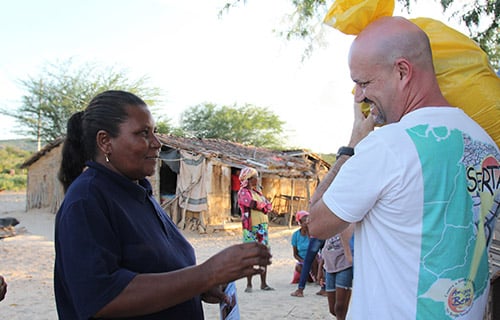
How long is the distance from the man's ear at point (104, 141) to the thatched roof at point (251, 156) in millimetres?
13101

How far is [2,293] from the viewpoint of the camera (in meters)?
2.00

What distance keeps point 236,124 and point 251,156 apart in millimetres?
14087

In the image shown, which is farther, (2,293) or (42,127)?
(42,127)

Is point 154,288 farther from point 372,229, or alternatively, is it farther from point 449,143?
point 449,143

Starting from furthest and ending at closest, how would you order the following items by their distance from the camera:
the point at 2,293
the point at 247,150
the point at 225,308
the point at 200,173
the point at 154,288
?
the point at 247,150
the point at 200,173
the point at 2,293
the point at 225,308
the point at 154,288

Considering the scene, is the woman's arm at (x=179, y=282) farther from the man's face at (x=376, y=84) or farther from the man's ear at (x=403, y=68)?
the man's ear at (x=403, y=68)

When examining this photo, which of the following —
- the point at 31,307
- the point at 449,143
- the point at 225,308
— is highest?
the point at 449,143

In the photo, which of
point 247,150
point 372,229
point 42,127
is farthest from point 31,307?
point 42,127

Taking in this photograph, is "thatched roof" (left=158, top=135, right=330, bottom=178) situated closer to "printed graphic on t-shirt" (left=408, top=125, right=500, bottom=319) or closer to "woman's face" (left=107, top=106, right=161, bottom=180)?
"woman's face" (left=107, top=106, right=161, bottom=180)

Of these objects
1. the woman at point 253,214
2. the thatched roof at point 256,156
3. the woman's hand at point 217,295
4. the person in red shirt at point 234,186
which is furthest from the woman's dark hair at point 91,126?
the person in red shirt at point 234,186

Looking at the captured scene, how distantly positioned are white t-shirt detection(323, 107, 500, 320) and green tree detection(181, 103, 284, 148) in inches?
1184

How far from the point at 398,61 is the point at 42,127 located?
29.5 m

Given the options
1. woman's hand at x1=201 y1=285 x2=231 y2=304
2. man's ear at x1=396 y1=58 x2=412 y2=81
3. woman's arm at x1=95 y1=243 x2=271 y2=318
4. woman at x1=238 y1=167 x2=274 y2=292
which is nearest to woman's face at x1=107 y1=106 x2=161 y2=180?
woman's arm at x1=95 y1=243 x2=271 y2=318

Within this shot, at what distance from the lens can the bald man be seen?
1.25m
